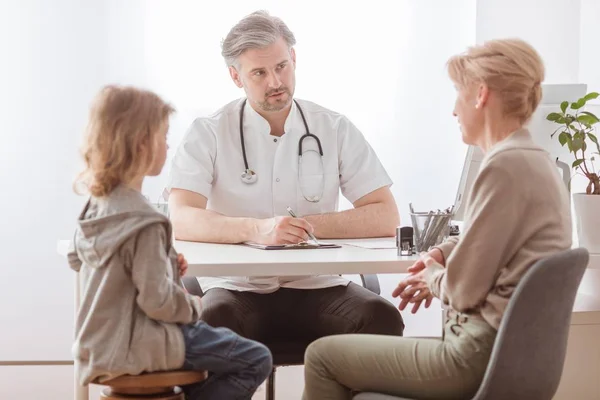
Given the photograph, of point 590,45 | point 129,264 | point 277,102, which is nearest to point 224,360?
point 129,264

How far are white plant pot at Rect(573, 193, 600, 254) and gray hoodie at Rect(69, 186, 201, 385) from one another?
1.27 m

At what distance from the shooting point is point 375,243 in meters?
2.54

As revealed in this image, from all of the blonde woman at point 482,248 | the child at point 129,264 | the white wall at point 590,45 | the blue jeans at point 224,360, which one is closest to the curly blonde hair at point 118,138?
the child at point 129,264

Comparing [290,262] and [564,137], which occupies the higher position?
[564,137]

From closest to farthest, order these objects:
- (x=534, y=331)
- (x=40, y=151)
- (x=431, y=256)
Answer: (x=534, y=331) → (x=431, y=256) → (x=40, y=151)

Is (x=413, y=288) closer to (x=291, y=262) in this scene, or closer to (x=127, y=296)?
(x=291, y=262)

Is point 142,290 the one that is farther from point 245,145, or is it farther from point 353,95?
point 353,95

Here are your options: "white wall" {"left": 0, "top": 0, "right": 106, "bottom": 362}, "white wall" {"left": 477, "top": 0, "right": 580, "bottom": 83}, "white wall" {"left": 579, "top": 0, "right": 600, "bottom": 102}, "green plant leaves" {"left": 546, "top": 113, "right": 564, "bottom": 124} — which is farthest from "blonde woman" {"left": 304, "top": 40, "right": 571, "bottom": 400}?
"white wall" {"left": 0, "top": 0, "right": 106, "bottom": 362}

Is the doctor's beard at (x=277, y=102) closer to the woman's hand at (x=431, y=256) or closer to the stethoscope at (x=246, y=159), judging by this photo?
the stethoscope at (x=246, y=159)

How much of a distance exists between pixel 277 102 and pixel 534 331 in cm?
142

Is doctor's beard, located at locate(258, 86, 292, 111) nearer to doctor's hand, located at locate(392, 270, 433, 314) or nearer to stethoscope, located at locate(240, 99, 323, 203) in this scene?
stethoscope, located at locate(240, 99, 323, 203)

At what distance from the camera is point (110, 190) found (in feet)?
5.84

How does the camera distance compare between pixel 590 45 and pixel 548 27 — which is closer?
pixel 590 45

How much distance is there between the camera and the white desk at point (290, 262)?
2029 millimetres
